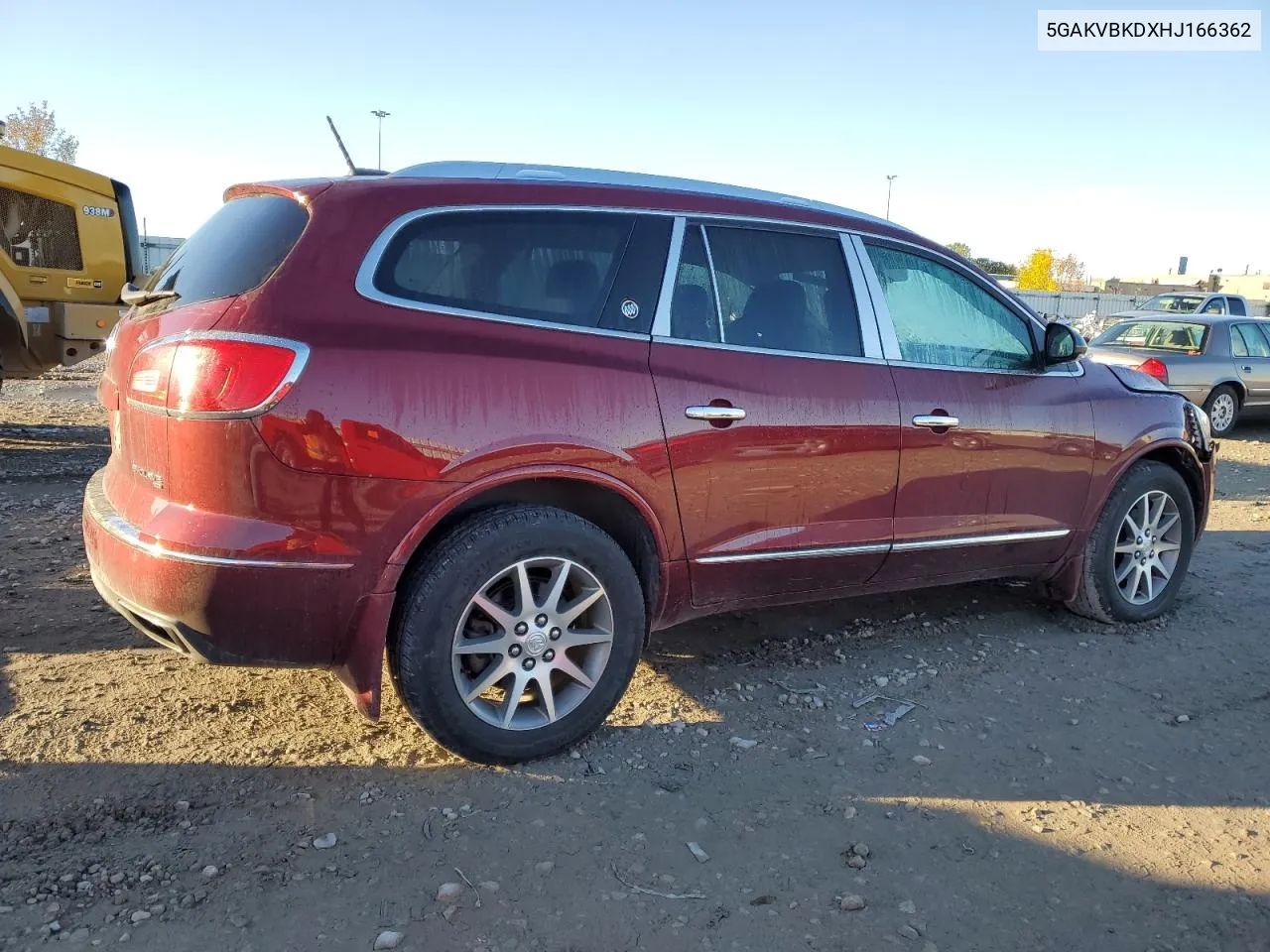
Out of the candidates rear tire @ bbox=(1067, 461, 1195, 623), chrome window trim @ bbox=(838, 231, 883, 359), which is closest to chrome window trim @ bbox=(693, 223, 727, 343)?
chrome window trim @ bbox=(838, 231, 883, 359)

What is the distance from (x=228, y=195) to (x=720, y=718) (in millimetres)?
2609

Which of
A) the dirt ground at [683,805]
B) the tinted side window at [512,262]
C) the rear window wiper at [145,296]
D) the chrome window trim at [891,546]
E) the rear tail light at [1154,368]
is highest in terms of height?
the tinted side window at [512,262]

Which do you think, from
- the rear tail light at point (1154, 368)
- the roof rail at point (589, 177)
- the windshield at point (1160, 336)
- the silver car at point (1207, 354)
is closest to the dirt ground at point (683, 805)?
the roof rail at point (589, 177)

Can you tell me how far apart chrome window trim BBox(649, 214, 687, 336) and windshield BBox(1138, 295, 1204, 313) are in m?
22.2

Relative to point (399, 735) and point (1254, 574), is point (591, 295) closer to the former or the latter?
point (399, 735)

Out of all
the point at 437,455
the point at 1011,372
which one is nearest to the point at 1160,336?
the point at 1011,372

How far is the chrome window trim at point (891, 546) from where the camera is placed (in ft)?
11.9

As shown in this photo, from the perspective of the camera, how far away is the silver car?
1173 cm

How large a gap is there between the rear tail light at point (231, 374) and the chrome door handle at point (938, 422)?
238 cm

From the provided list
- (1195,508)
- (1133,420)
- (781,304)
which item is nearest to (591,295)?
(781,304)

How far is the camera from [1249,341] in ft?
40.5

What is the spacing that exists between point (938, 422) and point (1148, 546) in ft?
5.56

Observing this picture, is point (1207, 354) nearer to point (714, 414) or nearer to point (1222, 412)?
point (1222, 412)

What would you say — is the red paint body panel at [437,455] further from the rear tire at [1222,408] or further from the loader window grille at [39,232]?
the rear tire at [1222,408]
